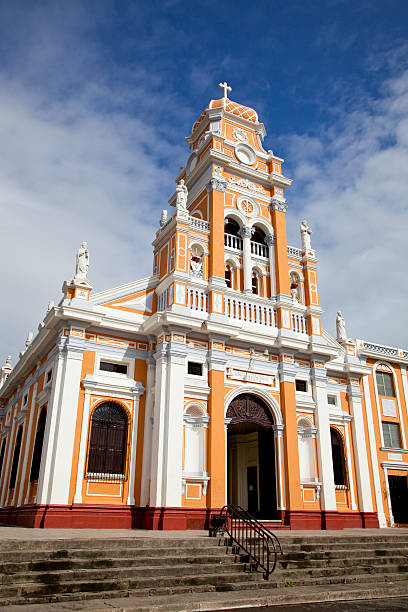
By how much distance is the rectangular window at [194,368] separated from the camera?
18359mm

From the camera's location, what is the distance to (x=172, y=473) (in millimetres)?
16203

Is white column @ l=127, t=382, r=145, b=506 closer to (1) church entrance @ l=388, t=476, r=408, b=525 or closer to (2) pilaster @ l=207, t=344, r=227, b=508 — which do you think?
(2) pilaster @ l=207, t=344, r=227, b=508

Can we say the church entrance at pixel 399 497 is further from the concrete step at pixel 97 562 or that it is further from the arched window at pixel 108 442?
the concrete step at pixel 97 562

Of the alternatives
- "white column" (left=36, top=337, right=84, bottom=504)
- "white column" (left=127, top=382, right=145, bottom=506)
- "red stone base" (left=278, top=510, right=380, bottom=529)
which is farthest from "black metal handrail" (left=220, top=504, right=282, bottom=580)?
"red stone base" (left=278, top=510, right=380, bottom=529)

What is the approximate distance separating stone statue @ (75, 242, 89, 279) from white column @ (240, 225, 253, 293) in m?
6.55

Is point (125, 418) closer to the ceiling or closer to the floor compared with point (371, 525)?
closer to the ceiling

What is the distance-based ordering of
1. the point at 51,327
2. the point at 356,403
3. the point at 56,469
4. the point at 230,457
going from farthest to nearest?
the point at 230,457, the point at 356,403, the point at 51,327, the point at 56,469

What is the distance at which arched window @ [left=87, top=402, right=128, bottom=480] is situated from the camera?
1673 cm

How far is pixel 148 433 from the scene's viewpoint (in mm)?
17656

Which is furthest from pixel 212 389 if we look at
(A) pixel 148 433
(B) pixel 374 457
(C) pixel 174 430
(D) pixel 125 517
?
(B) pixel 374 457

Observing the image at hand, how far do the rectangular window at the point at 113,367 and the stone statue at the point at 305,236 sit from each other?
10098mm

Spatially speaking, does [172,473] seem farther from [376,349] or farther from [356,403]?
[376,349]

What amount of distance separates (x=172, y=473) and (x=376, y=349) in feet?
45.1

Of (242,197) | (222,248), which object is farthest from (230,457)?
(242,197)
